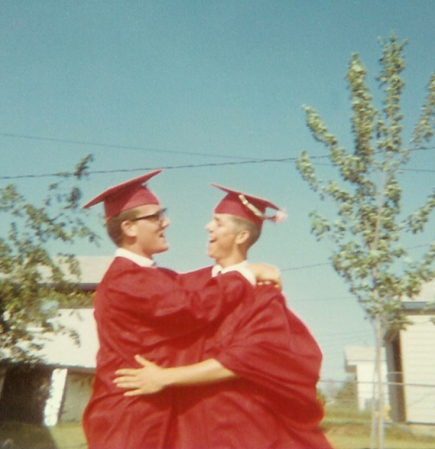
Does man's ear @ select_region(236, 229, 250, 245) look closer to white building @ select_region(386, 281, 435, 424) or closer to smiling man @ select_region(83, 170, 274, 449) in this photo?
smiling man @ select_region(83, 170, 274, 449)

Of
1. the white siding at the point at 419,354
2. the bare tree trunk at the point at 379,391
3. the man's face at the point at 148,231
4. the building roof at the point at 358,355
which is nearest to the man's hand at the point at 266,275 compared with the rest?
the man's face at the point at 148,231

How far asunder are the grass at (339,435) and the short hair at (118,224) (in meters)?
10.2

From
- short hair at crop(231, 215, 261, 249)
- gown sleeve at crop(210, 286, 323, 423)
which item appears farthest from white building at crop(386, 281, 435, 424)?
gown sleeve at crop(210, 286, 323, 423)

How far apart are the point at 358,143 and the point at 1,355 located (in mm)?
10116

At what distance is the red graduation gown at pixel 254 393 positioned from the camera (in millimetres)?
2148

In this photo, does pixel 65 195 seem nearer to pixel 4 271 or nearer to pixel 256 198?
pixel 4 271

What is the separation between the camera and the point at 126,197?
8.49ft

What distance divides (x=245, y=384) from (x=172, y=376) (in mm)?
298

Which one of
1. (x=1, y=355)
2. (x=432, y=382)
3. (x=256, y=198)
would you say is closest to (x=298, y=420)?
(x=256, y=198)

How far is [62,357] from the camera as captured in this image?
68.2 feet

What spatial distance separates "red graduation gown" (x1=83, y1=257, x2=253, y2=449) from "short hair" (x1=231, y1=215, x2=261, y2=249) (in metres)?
0.38

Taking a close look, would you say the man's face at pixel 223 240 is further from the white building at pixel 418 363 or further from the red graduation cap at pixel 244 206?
the white building at pixel 418 363

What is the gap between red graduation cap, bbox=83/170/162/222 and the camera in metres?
2.57

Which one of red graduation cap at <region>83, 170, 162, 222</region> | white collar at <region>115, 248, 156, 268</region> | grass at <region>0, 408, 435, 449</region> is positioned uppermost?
red graduation cap at <region>83, 170, 162, 222</region>
